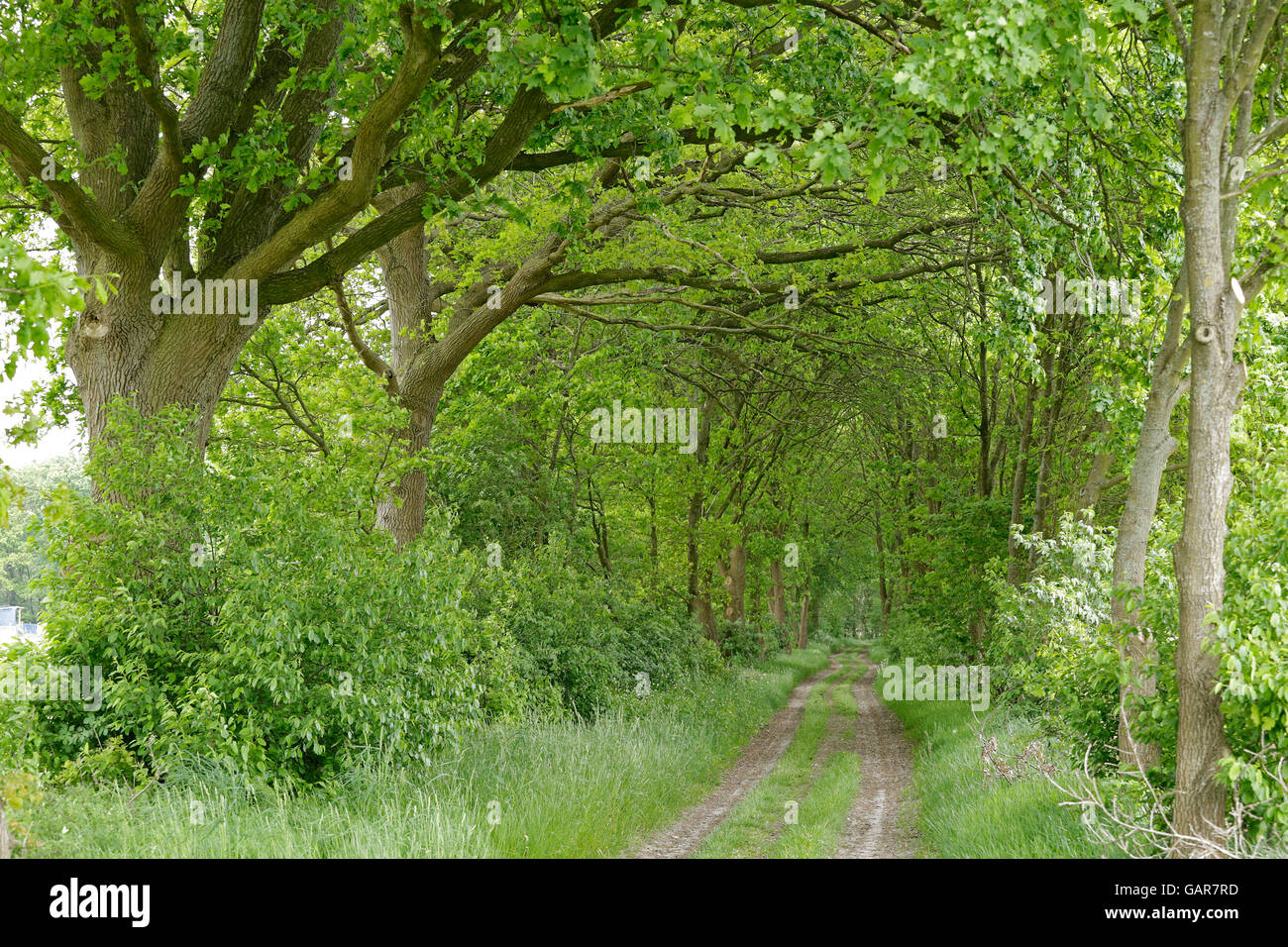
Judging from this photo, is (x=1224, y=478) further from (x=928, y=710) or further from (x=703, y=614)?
(x=703, y=614)

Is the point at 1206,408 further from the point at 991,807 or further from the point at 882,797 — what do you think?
the point at 882,797

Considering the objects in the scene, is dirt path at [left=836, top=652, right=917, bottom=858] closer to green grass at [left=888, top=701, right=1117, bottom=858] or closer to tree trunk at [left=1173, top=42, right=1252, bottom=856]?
green grass at [left=888, top=701, right=1117, bottom=858]

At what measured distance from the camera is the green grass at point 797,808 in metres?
9.38

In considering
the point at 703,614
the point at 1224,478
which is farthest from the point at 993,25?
the point at 703,614


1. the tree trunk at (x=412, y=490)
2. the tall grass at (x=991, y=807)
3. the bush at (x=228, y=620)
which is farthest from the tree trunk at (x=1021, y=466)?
the bush at (x=228, y=620)

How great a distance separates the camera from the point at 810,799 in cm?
1216

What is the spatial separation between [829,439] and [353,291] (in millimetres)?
14324

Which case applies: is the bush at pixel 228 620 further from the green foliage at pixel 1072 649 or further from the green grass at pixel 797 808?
the green foliage at pixel 1072 649

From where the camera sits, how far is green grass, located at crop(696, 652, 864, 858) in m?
9.38

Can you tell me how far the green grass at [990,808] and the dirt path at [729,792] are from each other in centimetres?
232

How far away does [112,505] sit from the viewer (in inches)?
306

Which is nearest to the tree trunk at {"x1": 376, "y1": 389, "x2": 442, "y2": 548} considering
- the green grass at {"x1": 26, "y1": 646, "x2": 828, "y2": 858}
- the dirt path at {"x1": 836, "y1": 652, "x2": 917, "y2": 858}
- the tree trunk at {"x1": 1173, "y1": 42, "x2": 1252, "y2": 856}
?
the green grass at {"x1": 26, "y1": 646, "x2": 828, "y2": 858}

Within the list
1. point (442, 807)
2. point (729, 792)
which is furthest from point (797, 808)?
point (442, 807)

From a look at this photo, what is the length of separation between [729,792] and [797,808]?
1.59 metres
